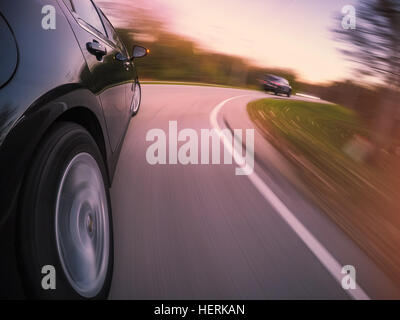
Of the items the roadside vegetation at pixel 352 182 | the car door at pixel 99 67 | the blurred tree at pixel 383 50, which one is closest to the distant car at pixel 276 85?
the roadside vegetation at pixel 352 182

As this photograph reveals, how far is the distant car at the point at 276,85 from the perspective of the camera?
21016 mm

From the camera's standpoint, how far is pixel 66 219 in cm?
162

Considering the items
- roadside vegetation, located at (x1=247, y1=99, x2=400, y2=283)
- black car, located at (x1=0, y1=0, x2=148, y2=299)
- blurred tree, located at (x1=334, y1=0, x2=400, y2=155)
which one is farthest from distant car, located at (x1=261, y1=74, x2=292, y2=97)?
black car, located at (x1=0, y1=0, x2=148, y2=299)

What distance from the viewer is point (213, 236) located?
2.59m

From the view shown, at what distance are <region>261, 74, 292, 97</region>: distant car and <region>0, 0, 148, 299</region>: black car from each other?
66.7 feet

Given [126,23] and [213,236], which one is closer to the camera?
[213,236]

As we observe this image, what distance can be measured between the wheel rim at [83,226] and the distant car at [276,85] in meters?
20.5

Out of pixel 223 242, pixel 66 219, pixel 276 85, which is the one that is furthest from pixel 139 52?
pixel 276 85

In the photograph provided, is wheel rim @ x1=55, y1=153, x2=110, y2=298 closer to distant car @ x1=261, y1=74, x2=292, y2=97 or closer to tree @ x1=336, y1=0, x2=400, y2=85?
tree @ x1=336, y1=0, x2=400, y2=85

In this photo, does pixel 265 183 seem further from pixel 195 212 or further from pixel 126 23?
pixel 126 23

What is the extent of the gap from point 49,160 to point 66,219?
1.19 feet

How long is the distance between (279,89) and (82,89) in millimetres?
20863
